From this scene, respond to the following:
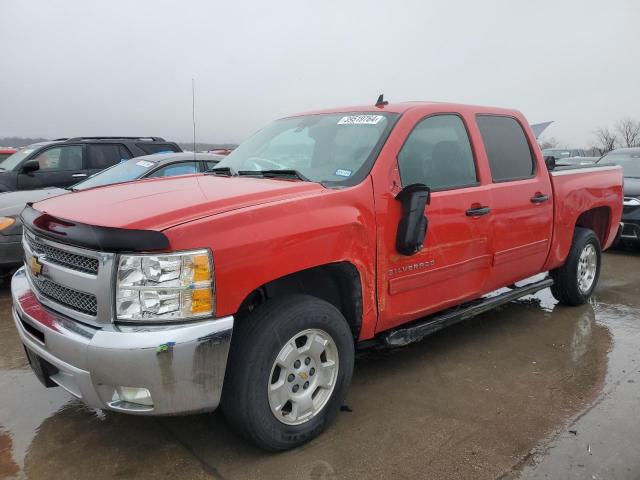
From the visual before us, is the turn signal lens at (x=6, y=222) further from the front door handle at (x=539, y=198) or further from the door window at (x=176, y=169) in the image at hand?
the front door handle at (x=539, y=198)

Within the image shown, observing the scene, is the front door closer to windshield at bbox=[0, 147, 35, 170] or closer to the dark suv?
the dark suv

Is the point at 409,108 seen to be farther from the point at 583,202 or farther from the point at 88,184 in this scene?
the point at 88,184

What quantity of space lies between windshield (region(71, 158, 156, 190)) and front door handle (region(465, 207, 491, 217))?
3940mm

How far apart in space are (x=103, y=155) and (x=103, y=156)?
0.06ft

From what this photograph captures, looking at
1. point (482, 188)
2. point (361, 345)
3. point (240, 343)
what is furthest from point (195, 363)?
point (482, 188)

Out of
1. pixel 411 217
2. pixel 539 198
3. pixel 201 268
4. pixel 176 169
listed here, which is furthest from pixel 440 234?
pixel 176 169

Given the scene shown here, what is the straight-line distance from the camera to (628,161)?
9.38 meters

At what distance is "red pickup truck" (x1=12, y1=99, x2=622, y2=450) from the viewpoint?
7.47 ft

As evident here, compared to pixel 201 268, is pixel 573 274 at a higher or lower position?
lower

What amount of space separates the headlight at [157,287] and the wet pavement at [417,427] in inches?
34.5

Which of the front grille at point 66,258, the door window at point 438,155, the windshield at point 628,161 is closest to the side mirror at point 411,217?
the door window at point 438,155

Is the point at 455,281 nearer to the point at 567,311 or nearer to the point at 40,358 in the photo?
the point at 567,311

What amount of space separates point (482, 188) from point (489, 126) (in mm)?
650

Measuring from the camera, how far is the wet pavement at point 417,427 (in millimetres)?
2605
